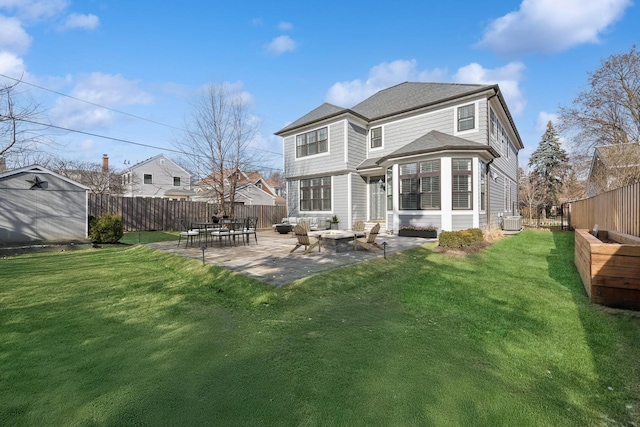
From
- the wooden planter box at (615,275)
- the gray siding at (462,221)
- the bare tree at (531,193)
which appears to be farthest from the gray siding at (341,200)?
the bare tree at (531,193)

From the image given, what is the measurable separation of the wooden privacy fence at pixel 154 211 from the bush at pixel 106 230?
5779mm

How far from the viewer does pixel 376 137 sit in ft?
56.5

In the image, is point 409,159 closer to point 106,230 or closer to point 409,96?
point 409,96

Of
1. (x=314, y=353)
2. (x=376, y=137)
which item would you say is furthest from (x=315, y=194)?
(x=314, y=353)

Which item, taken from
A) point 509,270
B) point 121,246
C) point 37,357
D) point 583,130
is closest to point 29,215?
point 121,246

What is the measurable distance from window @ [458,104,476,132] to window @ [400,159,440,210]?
2604 mm

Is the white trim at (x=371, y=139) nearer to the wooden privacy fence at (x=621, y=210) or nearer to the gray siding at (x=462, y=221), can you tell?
the gray siding at (x=462, y=221)

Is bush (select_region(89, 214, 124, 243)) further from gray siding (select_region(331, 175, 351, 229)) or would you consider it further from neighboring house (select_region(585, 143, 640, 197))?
neighboring house (select_region(585, 143, 640, 197))

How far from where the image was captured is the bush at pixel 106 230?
38.0 ft

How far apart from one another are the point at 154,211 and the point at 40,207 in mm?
6581

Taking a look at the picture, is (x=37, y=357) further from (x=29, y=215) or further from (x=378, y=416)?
(x=29, y=215)

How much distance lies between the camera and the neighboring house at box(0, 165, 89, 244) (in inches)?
453

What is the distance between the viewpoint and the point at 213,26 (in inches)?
522

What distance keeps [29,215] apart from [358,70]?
1870 cm
